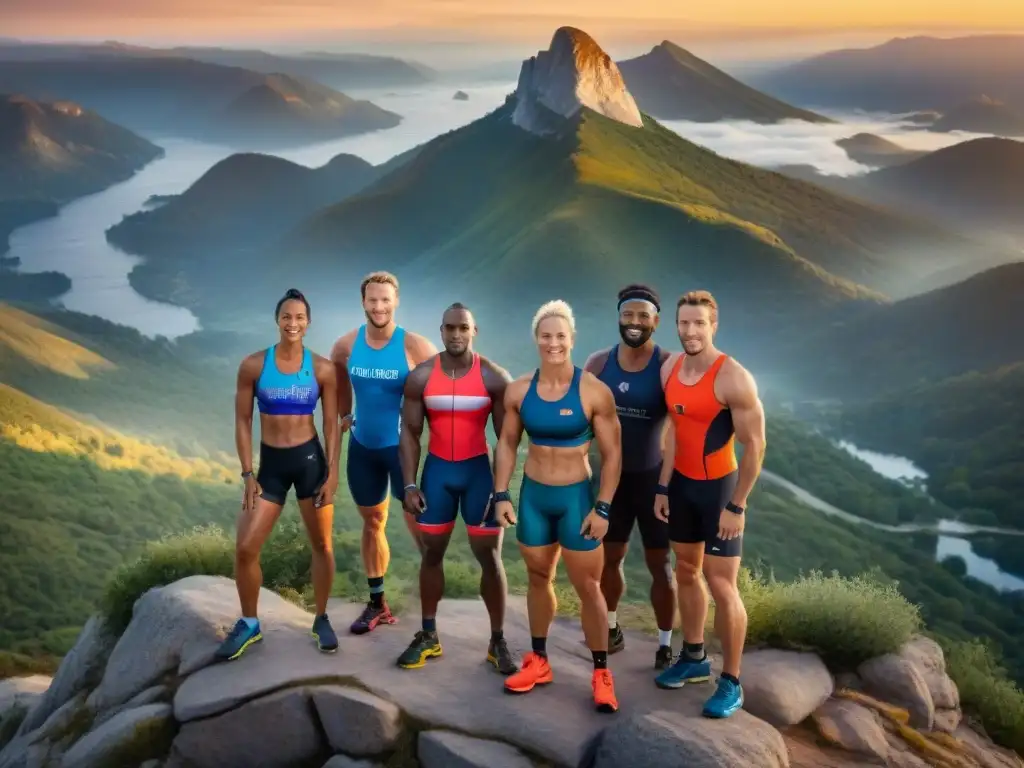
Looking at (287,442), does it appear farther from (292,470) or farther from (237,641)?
(237,641)

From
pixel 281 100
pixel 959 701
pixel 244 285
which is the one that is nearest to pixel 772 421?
pixel 959 701

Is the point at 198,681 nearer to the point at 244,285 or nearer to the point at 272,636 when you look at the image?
the point at 272,636

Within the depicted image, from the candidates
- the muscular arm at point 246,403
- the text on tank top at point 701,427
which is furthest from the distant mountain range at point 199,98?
the text on tank top at point 701,427

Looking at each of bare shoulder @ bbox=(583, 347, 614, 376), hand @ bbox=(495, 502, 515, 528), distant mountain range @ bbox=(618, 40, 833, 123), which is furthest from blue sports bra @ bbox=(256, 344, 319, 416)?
distant mountain range @ bbox=(618, 40, 833, 123)

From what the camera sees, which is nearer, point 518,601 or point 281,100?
point 518,601

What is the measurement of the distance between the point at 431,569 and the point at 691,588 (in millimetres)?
2201

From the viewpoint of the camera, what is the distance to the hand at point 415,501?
22.7 ft

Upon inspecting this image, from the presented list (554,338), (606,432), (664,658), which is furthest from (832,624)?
(554,338)

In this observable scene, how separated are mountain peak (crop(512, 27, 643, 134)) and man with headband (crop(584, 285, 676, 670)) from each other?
485 feet

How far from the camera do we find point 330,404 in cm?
745

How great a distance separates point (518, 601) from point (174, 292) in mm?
125689

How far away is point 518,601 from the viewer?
981 centimetres

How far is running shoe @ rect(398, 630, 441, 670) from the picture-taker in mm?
7430

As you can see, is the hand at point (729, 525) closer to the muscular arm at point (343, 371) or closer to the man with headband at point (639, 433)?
the man with headband at point (639, 433)
